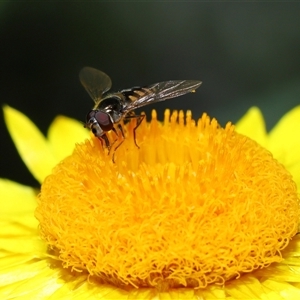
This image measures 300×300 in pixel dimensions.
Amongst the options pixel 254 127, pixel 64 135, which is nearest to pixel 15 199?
pixel 64 135

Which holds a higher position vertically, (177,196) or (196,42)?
(196,42)

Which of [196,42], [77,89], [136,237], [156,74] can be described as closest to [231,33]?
[196,42]

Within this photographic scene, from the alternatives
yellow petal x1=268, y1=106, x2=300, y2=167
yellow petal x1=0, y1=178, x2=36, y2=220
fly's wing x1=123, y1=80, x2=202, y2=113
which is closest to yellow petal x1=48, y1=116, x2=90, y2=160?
yellow petal x1=0, y1=178, x2=36, y2=220

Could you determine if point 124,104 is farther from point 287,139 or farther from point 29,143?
point 287,139

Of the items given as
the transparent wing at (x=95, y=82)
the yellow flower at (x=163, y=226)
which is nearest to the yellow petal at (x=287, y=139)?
the yellow flower at (x=163, y=226)

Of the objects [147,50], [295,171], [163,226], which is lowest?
[295,171]

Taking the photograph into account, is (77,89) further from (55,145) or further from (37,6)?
(55,145)
